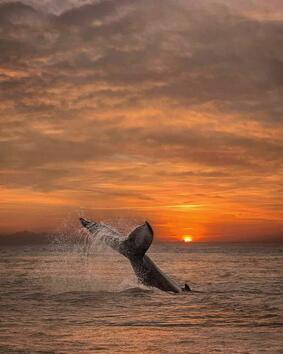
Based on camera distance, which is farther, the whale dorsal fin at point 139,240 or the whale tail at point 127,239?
the whale tail at point 127,239

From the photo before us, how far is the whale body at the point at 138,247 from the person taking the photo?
1850 centimetres

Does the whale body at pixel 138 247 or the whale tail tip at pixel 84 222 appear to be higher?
the whale tail tip at pixel 84 222

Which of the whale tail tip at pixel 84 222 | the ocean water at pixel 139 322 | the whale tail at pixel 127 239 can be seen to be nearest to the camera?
the ocean water at pixel 139 322

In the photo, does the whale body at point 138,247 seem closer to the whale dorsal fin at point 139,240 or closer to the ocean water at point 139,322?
the whale dorsal fin at point 139,240

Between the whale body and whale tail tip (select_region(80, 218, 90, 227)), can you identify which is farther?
whale tail tip (select_region(80, 218, 90, 227))

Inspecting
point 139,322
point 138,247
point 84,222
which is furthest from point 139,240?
point 139,322

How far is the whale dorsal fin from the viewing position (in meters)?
17.9

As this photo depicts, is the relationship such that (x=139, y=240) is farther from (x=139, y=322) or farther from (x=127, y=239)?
(x=139, y=322)

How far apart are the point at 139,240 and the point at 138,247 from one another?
393 millimetres

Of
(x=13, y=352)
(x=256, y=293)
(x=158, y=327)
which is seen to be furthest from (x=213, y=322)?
(x=256, y=293)

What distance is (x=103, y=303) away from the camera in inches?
692

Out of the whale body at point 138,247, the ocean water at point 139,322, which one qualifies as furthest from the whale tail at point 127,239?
the ocean water at point 139,322

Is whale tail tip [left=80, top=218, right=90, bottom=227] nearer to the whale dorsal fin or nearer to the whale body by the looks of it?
the whale body

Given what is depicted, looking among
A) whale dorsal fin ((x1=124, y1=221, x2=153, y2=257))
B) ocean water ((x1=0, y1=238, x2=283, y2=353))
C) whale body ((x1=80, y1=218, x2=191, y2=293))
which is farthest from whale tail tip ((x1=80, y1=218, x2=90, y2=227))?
whale dorsal fin ((x1=124, y1=221, x2=153, y2=257))
